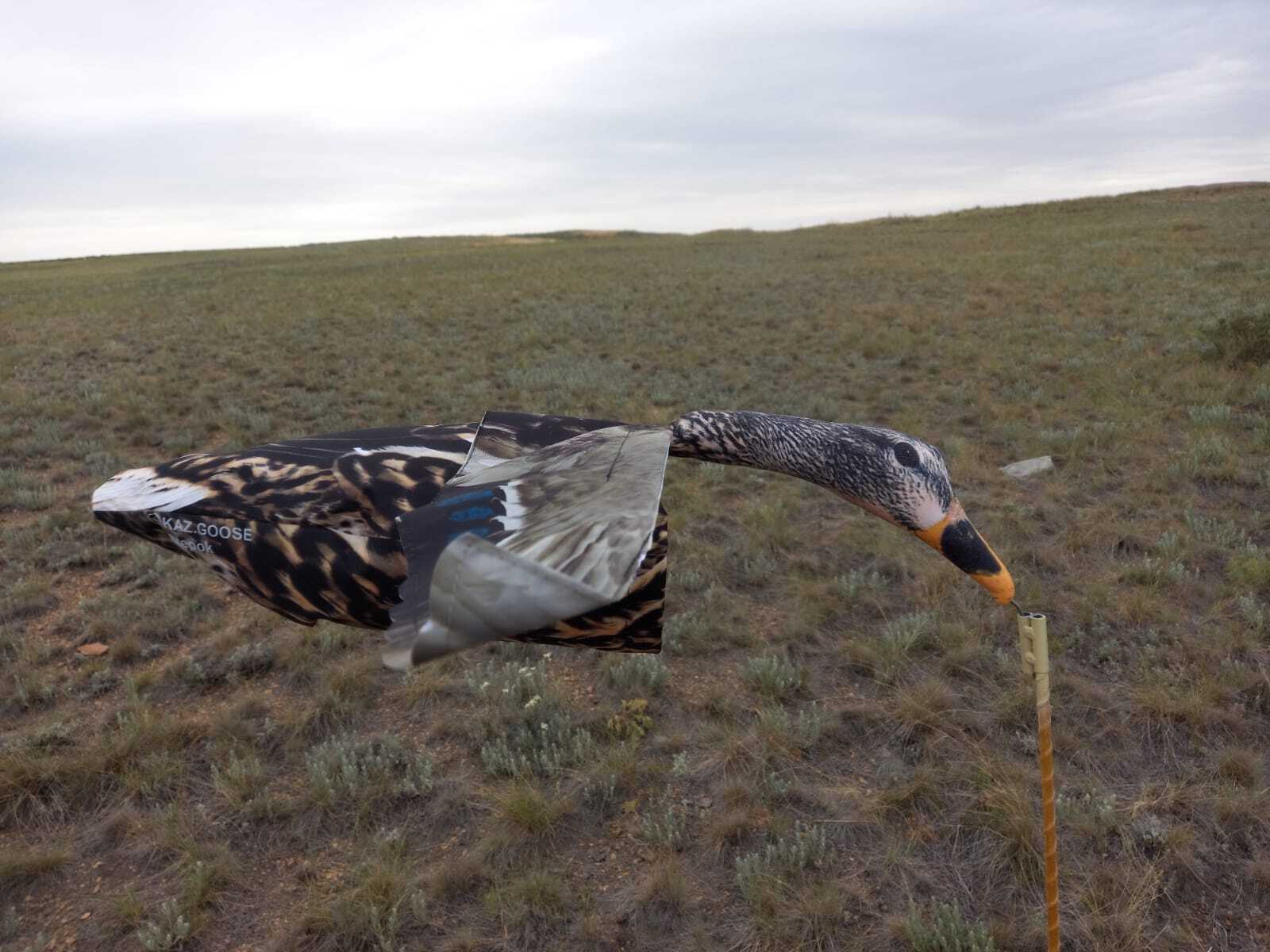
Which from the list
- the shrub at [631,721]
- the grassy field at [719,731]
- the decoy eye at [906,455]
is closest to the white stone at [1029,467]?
the grassy field at [719,731]

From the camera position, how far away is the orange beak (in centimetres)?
218

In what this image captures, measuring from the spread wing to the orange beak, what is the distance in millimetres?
897

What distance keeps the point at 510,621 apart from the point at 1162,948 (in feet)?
9.37

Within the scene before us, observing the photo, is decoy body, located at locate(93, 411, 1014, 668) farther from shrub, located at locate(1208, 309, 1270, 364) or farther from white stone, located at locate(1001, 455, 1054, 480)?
shrub, located at locate(1208, 309, 1270, 364)

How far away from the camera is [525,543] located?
4.75ft

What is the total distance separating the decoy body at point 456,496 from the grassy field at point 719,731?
4.00 feet

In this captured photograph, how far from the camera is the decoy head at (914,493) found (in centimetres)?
222

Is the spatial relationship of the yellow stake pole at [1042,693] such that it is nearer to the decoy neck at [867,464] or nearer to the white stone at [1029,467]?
the decoy neck at [867,464]

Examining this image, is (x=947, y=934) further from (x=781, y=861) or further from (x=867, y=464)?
(x=867, y=464)

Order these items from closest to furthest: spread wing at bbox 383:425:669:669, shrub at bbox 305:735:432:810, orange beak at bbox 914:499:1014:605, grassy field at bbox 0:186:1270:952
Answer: spread wing at bbox 383:425:669:669, orange beak at bbox 914:499:1014:605, grassy field at bbox 0:186:1270:952, shrub at bbox 305:735:432:810

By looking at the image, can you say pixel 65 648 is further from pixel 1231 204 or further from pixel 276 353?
pixel 1231 204

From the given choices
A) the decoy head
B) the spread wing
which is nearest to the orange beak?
the decoy head

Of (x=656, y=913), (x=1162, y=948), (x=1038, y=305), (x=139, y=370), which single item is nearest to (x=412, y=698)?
(x=656, y=913)

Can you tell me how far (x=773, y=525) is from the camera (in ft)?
19.6
